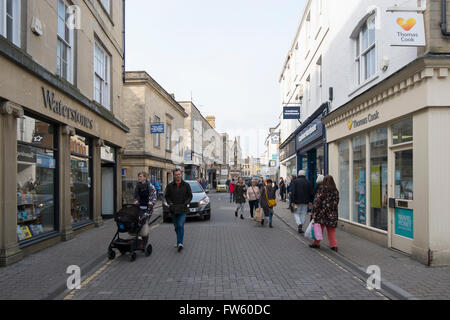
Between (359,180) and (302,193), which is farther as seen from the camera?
(302,193)

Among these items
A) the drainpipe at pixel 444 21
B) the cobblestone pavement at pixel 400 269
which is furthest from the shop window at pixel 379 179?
the drainpipe at pixel 444 21

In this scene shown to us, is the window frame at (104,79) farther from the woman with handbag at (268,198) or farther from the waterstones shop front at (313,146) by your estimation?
the waterstones shop front at (313,146)

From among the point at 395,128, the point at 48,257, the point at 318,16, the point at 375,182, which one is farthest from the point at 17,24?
the point at 318,16

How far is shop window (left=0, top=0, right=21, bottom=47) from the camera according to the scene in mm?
6922

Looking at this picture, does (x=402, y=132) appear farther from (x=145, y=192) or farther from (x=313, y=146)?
(x=313, y=146)

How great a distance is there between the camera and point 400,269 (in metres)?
6.32

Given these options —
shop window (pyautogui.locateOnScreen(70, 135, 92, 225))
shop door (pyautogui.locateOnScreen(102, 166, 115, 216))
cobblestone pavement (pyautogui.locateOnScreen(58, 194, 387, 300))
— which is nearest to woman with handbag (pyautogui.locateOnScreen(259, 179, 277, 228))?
cobblestone pavement (pyautogui.locateOnScreen(58, 194, 387, 300))

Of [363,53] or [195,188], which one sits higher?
[363,53]

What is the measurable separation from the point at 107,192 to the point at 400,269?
11.7 meters

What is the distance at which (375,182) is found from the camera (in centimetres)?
927

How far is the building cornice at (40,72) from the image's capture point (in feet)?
21.6

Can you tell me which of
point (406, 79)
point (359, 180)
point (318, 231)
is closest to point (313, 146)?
point (359, 180)

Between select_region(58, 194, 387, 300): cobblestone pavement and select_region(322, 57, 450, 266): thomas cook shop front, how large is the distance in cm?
183
